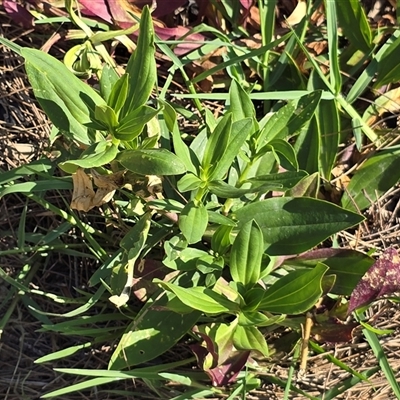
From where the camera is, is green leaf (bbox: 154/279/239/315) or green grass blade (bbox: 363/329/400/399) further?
green grass blade (bbox: 363/329/400/399)

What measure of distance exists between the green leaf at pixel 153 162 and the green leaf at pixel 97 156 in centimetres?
3

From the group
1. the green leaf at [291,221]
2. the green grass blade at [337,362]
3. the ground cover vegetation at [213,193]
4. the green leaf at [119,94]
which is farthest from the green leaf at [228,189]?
the green grass blade at [337,362]

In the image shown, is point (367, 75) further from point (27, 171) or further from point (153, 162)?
point (27, 171)

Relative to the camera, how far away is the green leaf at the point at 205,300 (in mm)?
1039

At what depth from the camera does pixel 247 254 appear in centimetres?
108

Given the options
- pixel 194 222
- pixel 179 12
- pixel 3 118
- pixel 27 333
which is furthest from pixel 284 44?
pixel 27 333

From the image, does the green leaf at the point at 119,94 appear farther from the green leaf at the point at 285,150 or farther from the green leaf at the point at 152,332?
the green leaf at the point at 152,332

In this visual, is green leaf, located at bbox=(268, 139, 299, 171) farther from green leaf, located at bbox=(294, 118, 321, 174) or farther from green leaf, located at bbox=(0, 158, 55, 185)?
green leaf, located at bbox=(0, 158, 55, 185)

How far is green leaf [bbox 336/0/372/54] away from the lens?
4.45ft

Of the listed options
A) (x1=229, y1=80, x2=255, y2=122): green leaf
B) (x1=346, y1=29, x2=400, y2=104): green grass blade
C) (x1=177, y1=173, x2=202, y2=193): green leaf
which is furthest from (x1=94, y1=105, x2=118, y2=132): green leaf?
(x1=346, y1=29, x2=400, y2=104): green grass blade

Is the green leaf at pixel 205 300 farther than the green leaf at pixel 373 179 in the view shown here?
No

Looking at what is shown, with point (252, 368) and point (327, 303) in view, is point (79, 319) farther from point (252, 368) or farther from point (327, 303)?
point (327, 303)

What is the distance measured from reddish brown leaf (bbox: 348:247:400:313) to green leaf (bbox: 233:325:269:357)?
0.26 meters

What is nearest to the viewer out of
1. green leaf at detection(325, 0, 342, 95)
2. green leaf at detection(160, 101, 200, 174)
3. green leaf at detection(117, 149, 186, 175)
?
green leaf at detection(117, 149, 186, 175)
